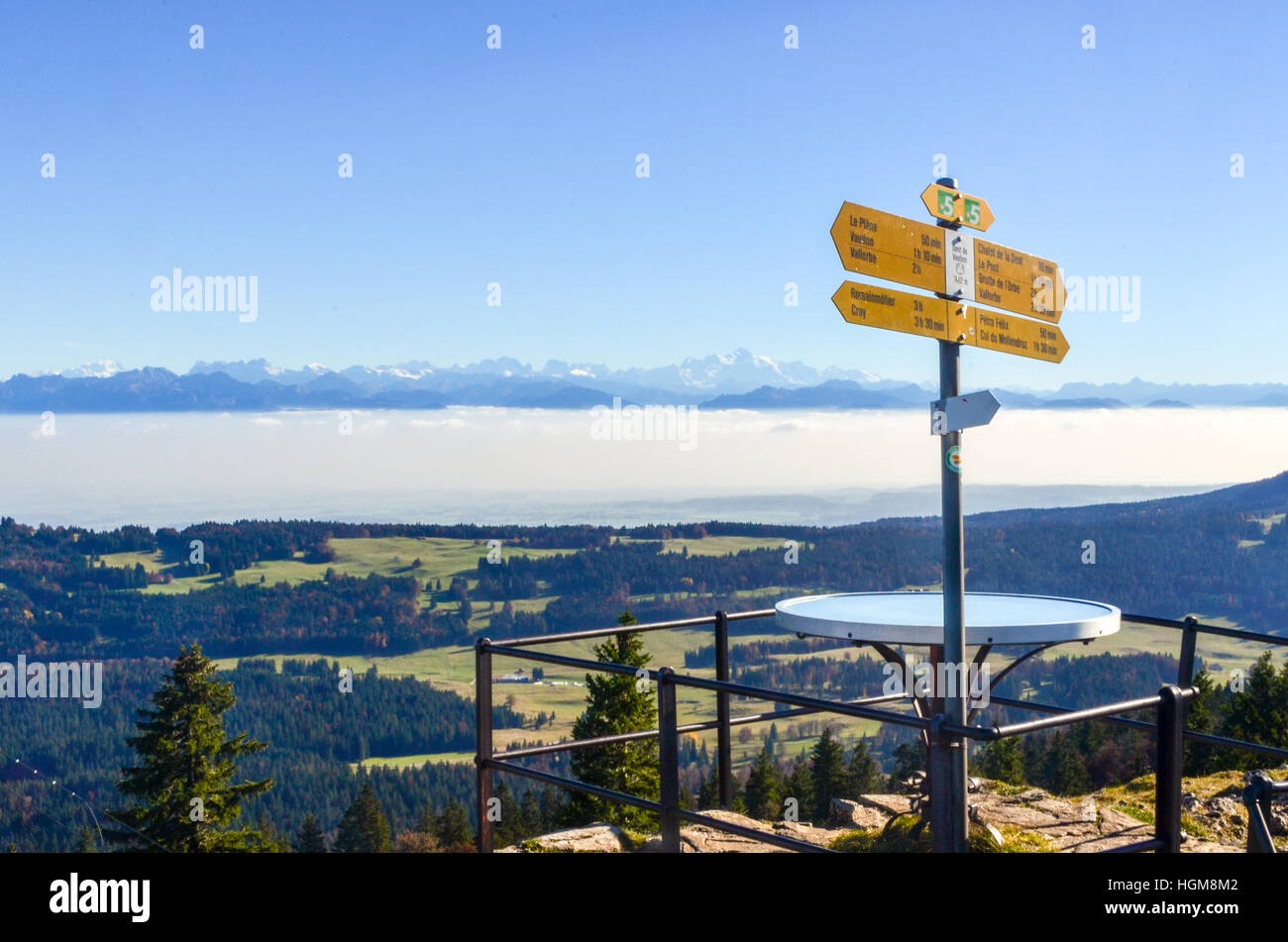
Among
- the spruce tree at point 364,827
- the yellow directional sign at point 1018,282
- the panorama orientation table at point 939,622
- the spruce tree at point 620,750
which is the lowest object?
the spruce tree at point 364,827

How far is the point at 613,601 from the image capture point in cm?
17500

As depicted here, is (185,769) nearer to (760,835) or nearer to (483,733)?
(483,733)

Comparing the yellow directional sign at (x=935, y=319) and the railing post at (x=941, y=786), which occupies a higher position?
the yellow directional sign at (x=935, y=319)

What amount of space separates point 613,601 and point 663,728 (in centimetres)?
17114

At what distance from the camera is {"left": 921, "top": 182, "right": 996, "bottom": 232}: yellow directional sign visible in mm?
4688

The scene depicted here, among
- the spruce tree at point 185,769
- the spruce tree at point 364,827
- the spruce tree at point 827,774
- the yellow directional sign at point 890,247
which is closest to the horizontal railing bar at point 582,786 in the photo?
the yellow directional sign at point 890,247

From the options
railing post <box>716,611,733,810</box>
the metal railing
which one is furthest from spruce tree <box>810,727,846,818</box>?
the metal railing

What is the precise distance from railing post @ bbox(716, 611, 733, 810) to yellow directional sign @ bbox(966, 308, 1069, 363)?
280cm

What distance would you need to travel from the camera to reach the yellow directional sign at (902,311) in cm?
444

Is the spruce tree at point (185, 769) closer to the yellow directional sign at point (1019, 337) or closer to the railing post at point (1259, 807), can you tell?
the yellow directional sign at point (1019, 337)

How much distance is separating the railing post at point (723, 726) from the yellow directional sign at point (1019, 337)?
2.80m

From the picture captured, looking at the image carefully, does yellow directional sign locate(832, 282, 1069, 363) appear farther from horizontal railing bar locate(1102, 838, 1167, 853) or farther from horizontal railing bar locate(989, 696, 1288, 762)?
horizontal railing bar locate(1102, 838, 1167, 853)
